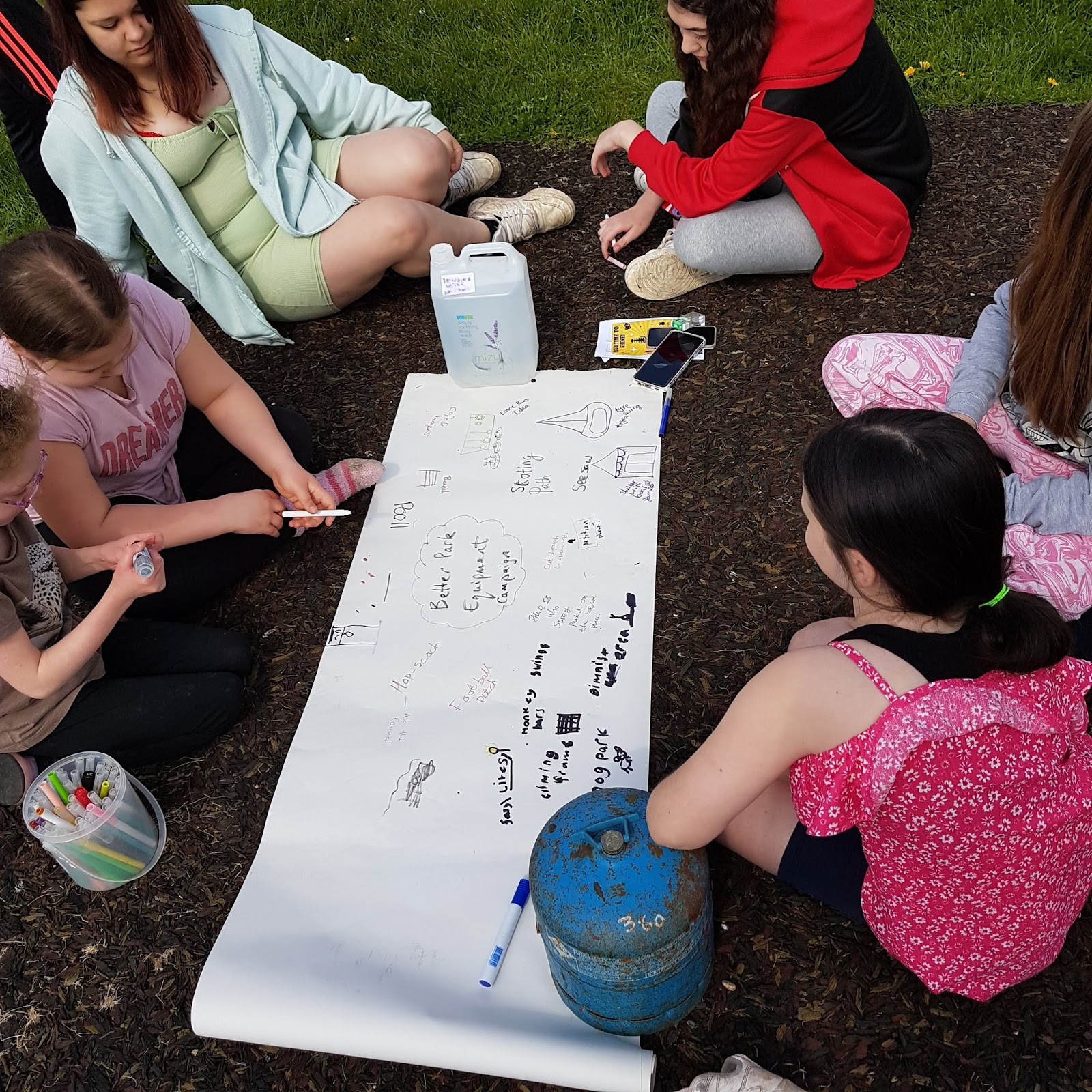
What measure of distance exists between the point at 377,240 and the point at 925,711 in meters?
2.11

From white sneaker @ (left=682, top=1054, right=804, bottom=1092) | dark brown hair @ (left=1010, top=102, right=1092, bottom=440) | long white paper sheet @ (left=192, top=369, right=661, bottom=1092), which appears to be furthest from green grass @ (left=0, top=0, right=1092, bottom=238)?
white sneaker @ (left=682, top=1054, right=804, bottom=1092)

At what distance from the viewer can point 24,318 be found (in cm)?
167

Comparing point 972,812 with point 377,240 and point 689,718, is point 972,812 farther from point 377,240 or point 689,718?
point 377,240

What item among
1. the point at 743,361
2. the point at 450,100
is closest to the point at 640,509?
the point at 743,361

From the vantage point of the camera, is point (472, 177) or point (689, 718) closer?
point (689, 718)

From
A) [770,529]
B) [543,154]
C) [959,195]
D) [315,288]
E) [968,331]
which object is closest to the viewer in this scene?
[770,529]

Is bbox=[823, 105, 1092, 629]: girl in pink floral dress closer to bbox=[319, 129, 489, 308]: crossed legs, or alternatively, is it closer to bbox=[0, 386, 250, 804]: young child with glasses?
bbox=[319, 129, 489, 308]: crossed legs

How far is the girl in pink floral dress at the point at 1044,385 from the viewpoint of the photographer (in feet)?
5.28

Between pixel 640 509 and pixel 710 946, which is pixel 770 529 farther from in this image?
pixel 710 946

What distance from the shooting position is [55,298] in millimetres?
1663

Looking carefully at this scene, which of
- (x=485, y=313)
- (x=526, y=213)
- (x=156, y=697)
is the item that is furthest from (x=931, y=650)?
(x=526, y=213)

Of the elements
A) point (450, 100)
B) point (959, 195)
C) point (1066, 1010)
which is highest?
point (450, 100)

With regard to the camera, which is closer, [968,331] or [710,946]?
[710,946]

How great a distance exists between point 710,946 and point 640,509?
104cm
